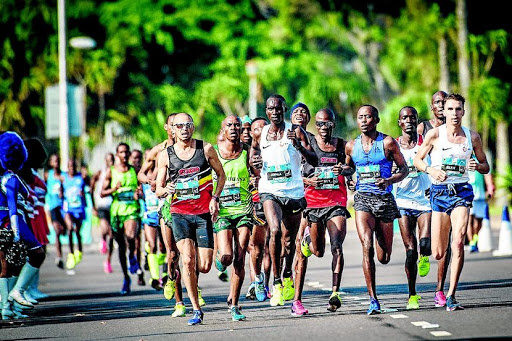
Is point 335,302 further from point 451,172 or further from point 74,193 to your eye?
point 74,193

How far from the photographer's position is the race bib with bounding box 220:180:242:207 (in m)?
13.1

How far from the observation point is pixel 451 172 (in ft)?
40.9

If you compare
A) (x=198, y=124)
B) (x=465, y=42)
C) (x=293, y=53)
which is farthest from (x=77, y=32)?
(x=465, y=42)

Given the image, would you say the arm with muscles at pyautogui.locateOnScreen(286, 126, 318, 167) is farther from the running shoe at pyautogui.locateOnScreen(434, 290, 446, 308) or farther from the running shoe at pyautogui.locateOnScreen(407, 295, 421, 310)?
the running shoe at pyautogui.locateOnScreen(434, 290, 446, 308)

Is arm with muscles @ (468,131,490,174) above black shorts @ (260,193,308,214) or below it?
above

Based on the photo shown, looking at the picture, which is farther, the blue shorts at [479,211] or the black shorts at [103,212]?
the black shorts at [103,212]

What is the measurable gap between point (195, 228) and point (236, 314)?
987mm

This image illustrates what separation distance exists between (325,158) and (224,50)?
129 ft

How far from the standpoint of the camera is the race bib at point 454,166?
1248cm

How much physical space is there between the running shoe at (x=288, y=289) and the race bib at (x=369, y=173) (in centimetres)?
141

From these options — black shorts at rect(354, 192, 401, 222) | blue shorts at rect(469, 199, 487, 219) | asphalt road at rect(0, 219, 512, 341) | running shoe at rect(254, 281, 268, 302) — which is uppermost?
black shorts at rect(354, 192, 401, 222)

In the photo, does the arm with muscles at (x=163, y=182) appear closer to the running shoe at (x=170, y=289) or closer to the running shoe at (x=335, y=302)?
the running shoe at (x=170, y=289)

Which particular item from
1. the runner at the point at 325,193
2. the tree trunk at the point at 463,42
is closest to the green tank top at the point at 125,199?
the runner at the point at 325,193

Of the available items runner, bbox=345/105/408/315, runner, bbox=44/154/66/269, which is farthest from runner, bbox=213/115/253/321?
runner, bbox=44/154/66/269
